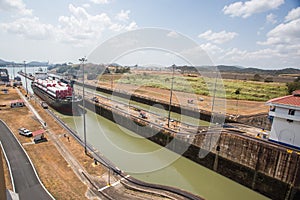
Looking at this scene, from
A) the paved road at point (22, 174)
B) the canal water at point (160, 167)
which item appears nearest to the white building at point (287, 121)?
the canal water at point (160, 167)

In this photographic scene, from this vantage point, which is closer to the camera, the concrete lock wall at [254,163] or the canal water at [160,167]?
the concrete lock wall at [254,163]

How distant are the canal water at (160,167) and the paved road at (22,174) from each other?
5.08 m

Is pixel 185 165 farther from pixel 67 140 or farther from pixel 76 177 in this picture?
pixel 67 140

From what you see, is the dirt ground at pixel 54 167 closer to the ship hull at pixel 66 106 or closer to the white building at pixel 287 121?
the ship hull at pixel 66 106

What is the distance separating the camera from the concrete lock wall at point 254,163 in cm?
985

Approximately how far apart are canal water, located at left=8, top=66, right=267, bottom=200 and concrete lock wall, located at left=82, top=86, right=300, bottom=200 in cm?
50

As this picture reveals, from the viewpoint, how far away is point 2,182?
5.31 feet

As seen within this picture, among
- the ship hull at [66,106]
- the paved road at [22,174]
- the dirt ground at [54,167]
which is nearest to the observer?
the paved road at [22,174]

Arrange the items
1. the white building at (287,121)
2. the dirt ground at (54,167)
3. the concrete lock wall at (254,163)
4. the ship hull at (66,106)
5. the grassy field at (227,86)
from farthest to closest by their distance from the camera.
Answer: the grassy field at (227,86)
the ship hull at (66,106)
the white building at (287,121)
the concrete lock wall at (254,163)
the dirt ground at (54,167)

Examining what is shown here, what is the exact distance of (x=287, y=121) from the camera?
11.2 meters

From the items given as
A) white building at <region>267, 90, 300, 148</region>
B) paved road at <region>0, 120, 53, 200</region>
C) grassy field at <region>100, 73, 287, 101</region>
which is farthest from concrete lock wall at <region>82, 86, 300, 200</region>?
grassy field at <region>100, 73, 287, 101</region>

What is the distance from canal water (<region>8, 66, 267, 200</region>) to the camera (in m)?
10.9

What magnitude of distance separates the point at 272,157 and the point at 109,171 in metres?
9.40

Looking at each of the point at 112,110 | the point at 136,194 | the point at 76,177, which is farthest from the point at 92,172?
the point at 112,110
